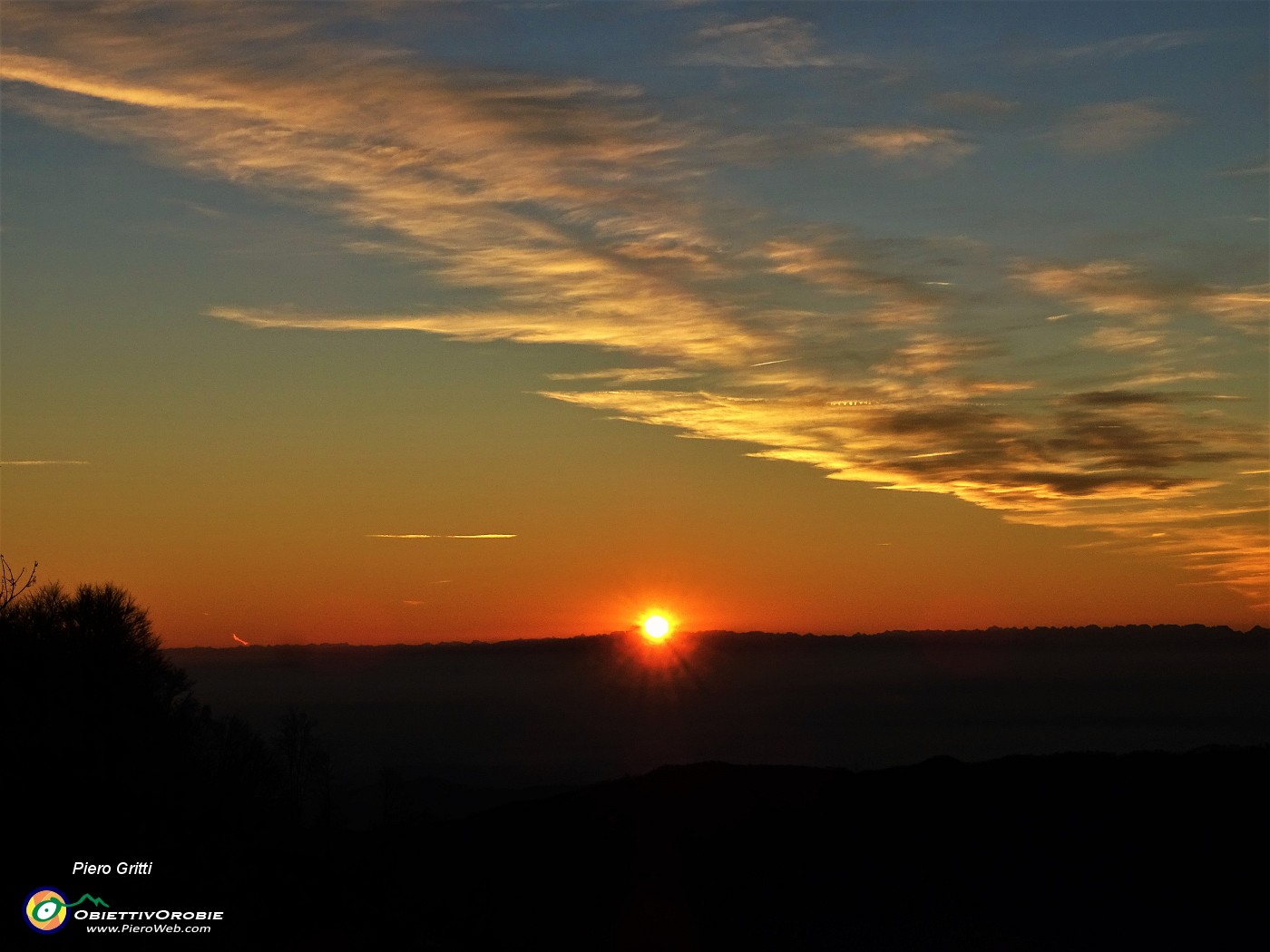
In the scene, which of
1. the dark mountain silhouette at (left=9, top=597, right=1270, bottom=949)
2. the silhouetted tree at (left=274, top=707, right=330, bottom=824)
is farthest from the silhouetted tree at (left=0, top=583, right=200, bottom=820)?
the silhouetted tree at (left=274, top=707, right=330, bottom=824)

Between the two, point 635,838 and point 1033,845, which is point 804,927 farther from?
point 635,838

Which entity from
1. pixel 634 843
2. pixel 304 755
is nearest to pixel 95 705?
pixel 634 843

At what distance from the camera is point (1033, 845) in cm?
4722

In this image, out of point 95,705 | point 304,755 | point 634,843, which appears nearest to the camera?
point 95,705

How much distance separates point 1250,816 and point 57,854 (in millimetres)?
43287

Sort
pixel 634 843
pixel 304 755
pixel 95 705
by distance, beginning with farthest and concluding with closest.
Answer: pixel 304 755 < pixel 634 843 < pixel 95 705

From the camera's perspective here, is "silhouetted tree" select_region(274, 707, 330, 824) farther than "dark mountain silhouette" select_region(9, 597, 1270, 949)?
Yes

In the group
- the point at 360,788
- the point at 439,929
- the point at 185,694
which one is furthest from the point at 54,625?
the point at 360,788

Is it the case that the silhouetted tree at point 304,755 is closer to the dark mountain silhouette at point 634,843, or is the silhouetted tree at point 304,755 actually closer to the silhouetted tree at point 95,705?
the dark mountain silhouette at point 634,843

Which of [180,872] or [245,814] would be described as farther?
[245,814]

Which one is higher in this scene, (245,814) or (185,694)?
(185,694)

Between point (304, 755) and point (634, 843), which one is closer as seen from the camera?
point (634, 843)

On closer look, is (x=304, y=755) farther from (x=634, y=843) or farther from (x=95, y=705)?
(x=95, y=705)

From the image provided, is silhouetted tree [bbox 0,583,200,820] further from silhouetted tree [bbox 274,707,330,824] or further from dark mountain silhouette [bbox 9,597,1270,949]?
silhouetted tree [bbox 274,707,330,824]
